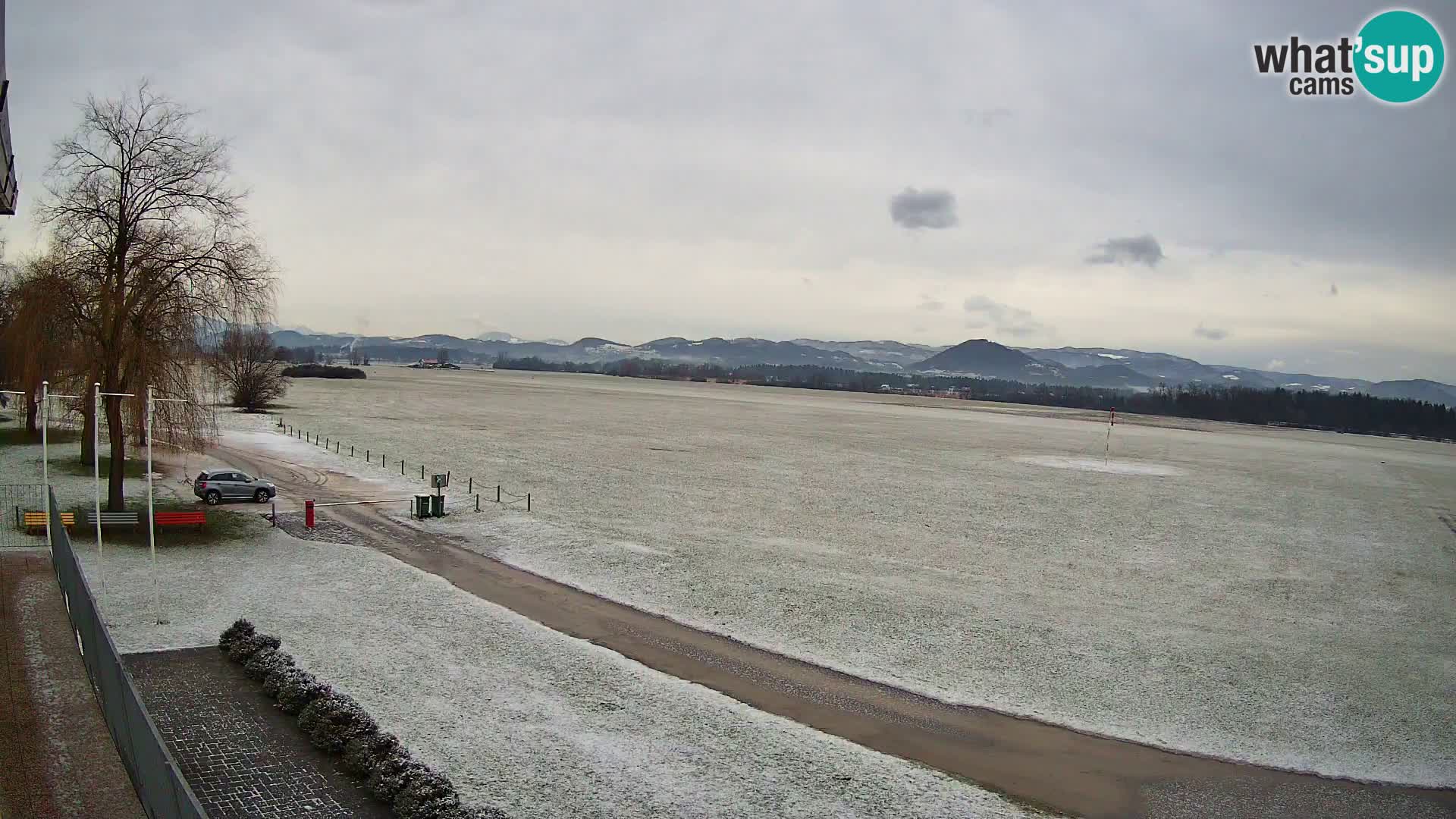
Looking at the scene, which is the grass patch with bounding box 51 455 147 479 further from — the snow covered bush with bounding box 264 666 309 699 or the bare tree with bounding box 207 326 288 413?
the bare tree with bounding box 207 326 288 413

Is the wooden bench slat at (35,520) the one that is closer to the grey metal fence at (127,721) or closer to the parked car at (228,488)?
the parked car at (228,488)

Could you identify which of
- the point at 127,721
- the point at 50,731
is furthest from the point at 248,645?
the point at 127,721

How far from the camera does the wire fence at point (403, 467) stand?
124ft

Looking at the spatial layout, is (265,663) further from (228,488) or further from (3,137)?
(228,488)

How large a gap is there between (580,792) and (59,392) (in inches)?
1444

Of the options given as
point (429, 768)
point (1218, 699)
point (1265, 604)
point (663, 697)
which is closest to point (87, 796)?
point (429, 768)

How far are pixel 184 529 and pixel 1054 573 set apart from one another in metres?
29.4

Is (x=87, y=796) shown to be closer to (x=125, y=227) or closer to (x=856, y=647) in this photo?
(x=856, y=647)

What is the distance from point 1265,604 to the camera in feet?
86.1

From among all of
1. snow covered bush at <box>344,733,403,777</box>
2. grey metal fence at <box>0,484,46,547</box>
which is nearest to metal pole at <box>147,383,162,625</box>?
grey metal fence at <box>0,484,46,547</box>

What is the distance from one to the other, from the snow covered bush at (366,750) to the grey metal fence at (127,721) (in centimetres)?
249

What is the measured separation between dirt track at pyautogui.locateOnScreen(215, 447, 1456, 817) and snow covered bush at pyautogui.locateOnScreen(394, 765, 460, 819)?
627 cm

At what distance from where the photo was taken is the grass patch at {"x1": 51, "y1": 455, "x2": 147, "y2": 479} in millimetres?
38781

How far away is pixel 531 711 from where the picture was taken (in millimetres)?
15641
